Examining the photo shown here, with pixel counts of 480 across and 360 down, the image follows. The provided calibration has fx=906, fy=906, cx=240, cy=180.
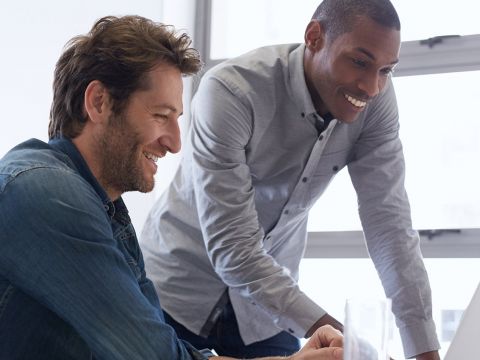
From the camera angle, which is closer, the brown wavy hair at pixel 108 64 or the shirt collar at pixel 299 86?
the brown wavy hair at pixel 108 64

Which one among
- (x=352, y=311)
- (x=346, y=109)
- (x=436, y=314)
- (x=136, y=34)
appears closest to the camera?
(x=352, y=311)

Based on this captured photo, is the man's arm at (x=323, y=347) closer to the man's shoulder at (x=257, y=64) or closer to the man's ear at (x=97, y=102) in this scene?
the man's ear at (x=97, y=102)

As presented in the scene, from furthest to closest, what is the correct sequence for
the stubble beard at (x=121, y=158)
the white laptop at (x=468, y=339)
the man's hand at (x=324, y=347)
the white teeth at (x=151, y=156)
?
the white teeth at (x=151, y=156) → the stubble beard at (x=121, y=158) → the man's hand at (x=324, y=347) → the white laptop at (x=468, y=339)

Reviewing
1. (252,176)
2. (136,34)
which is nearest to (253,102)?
(252,176)

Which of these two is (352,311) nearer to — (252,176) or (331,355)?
(331,355)

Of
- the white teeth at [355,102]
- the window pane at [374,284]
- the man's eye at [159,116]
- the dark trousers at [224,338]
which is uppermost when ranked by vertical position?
the man's eye at [159,116]

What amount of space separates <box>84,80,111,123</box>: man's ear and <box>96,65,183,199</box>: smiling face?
19mm

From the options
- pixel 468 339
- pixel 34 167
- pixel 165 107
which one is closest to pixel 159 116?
pixel 165 107

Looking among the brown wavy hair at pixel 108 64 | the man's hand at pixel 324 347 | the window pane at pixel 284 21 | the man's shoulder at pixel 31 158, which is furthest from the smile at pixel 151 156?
the window pane at pixel 284 21

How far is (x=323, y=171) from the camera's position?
222 cm

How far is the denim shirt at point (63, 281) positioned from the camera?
4.18ft

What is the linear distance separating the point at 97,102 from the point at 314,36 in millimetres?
720

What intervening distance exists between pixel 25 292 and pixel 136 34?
578mm

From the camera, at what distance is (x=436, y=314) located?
3.10m
